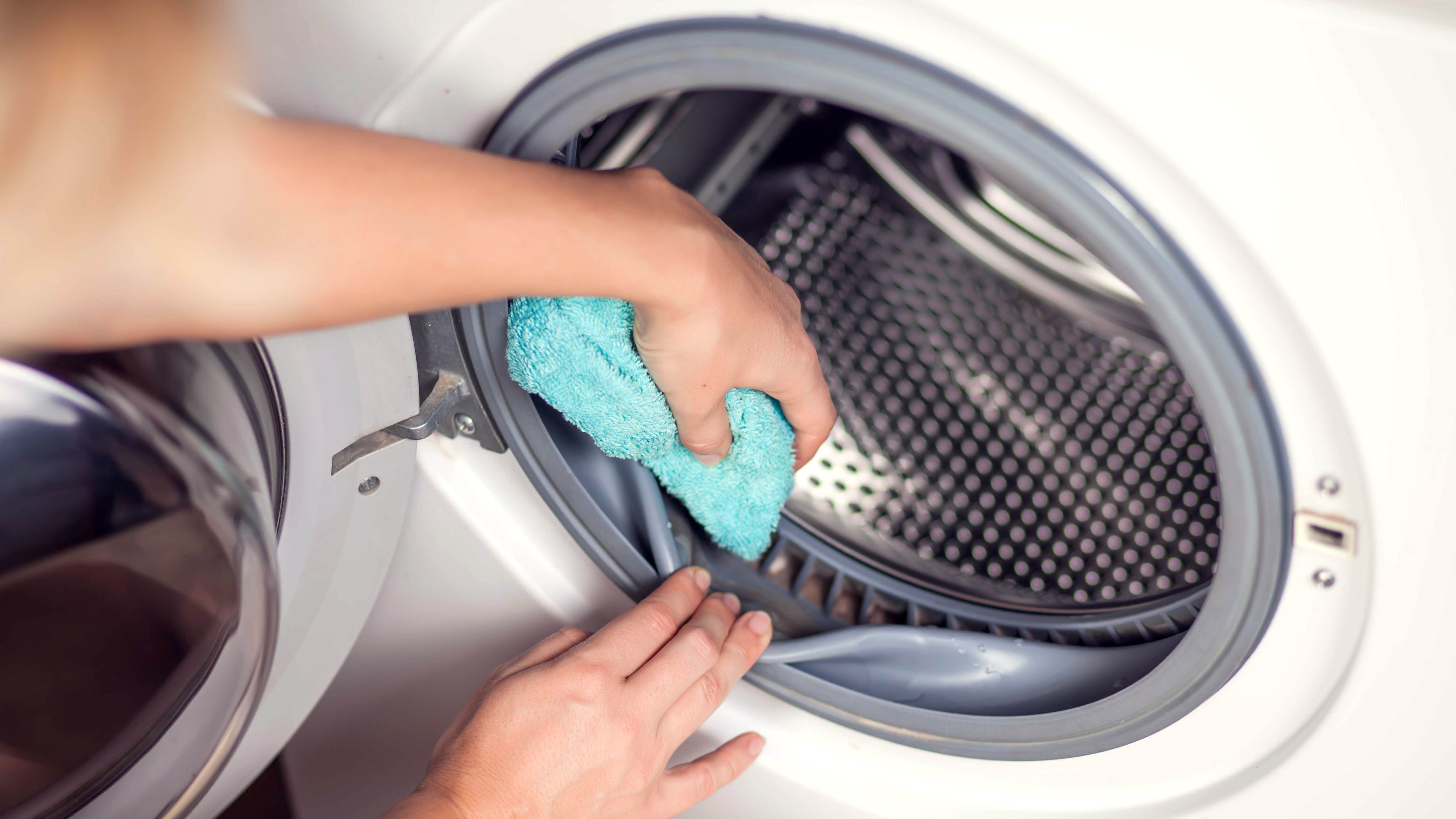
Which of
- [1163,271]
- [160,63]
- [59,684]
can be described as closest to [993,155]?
[1163,271]

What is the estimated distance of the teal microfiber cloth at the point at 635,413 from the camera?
47 centimetres

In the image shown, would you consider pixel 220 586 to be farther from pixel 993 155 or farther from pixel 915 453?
pixel 915 453

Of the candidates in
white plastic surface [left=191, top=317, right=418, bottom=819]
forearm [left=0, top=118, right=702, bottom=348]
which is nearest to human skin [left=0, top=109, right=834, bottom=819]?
forearm [left=0, top=118, right=702, bottom=348]

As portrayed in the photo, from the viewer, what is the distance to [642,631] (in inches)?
21.6

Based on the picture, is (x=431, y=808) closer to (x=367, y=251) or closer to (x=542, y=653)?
(x=542, y=653)

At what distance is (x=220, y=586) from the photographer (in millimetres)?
435

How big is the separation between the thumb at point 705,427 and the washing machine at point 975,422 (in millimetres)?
86

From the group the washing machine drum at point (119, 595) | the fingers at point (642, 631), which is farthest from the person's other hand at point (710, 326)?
the washing machine drum at point (119, 595)

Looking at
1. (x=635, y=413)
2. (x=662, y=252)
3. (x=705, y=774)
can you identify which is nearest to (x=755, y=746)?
(x=705, y=774)

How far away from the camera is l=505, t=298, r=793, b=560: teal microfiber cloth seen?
47cm

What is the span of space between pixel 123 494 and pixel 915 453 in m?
0.55

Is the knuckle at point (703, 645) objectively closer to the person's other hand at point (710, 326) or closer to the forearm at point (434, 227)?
the person's other hand at point (710, 326)

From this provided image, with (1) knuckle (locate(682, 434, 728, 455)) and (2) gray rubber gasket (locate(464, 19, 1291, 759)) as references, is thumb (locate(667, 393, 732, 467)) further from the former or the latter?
(2) gray rubber gasket (locate(464, 19, 1291, 759))

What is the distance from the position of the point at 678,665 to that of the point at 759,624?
7 cm
